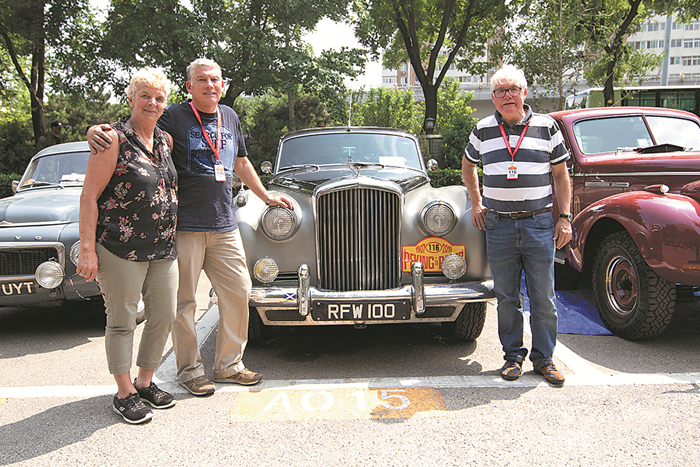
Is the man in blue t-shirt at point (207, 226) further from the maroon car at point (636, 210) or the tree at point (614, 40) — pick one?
the tree at point (614, 40)

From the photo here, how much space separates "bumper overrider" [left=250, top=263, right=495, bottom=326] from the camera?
3.42 metres

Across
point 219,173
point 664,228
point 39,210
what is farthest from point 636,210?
point 39,210

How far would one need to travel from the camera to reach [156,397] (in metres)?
3.05

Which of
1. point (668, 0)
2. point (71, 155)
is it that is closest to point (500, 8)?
point (668, 0)

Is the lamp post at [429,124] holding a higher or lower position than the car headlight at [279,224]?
higher

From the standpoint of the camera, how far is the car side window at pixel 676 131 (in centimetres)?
545

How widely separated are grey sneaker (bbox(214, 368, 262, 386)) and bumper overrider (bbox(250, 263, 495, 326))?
1.34ft

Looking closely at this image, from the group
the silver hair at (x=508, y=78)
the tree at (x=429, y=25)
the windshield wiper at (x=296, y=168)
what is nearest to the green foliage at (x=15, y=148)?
the tree at (x=429, y=25)

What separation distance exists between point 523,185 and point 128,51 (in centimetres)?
1458

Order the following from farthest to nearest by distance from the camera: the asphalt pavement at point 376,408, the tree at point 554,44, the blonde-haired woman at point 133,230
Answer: the tree at point 554,44, the blonde-haired woman at point 133,230, the asphalt pavement at point 376,408

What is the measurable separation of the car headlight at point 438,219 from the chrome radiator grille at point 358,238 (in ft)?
0.71

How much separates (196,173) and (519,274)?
87.9 inches

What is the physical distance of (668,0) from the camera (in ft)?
56.7

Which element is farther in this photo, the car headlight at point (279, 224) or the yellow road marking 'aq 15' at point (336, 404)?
the car headlight at point (279, 224)
